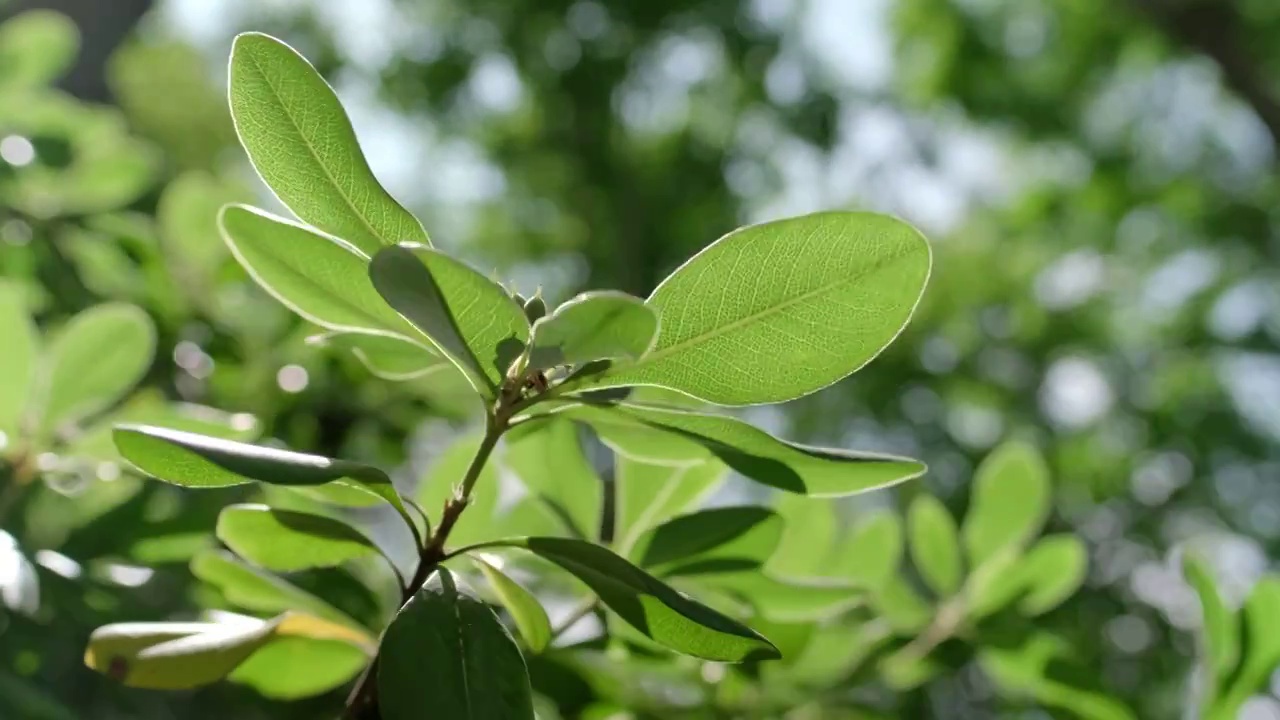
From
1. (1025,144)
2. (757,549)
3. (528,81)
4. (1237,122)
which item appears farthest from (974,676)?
(528,81)

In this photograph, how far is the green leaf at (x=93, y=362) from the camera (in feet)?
2.38

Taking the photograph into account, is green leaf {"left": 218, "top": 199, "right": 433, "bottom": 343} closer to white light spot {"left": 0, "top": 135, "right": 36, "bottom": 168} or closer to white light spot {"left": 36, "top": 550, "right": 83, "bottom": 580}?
white light spot {"left": 36, "top": 550, "right": 83, "bottom": 580}

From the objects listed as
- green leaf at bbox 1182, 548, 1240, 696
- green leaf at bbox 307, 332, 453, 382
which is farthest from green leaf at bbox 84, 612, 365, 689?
green leaf at bbox 1182, 548, 1240, 696

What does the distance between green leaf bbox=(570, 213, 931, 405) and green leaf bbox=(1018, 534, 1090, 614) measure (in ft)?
1.64

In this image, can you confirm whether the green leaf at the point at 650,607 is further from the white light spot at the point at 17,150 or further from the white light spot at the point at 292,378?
the white light spot at the point at 17,150

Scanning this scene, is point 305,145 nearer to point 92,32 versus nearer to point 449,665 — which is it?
point 449,665

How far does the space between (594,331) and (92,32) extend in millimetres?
2421

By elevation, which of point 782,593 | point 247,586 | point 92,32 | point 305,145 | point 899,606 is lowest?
point 899,606

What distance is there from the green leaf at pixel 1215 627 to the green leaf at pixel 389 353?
1.66ft

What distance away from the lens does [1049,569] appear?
0.85 m

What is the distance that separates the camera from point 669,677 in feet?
2.57

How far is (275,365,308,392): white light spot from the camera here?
111cm

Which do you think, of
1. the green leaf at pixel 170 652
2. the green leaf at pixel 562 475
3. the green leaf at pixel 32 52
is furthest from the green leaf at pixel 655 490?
the green leaf at pixel 32 52

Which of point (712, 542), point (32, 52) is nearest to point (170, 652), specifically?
point (712, 542)
